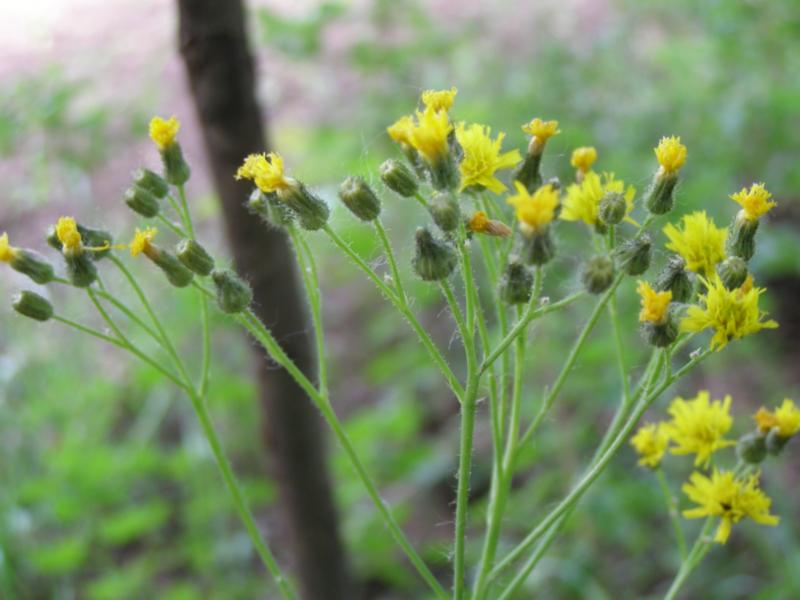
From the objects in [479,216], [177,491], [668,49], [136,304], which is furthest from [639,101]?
[479,216]

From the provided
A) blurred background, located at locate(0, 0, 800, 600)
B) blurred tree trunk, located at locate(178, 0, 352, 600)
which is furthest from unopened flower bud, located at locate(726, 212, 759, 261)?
blurred background, located at locate(0, 0, 800, 600)

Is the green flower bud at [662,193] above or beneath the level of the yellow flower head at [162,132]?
beneath

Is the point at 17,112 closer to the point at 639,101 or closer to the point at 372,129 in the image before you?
the point at 372,129

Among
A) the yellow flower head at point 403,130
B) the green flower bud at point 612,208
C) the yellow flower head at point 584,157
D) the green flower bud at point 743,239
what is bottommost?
the green flower bud at point 743,239

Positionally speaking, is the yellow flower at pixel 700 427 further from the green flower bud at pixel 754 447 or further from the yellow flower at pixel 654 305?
the yellow flower at pixel 654 305

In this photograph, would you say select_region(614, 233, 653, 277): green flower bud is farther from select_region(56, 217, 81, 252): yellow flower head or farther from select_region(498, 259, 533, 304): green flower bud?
select_region(56, 217, 81, 252): yellow flower head

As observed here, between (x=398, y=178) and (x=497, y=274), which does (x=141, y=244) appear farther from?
(x=497, y=274)

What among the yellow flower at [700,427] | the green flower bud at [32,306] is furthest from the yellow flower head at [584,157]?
the green flower bud at [32,306]

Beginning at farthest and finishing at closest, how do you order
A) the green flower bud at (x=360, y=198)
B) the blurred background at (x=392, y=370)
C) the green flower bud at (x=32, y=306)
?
the blurred background at (x=392, y=370)
the green flower bud at (x=32, y=306)
the green flower bud at (x=360, y=198)
